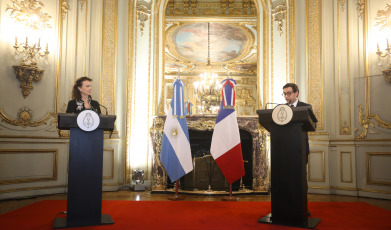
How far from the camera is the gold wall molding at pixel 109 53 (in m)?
6.43

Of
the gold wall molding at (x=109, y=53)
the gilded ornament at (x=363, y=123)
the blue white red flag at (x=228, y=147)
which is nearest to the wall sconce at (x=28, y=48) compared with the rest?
the gold wall molding at (x=109, y=53)

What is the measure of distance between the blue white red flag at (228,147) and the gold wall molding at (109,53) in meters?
2.30

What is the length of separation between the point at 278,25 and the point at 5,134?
535 cm

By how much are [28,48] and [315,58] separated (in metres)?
5.11

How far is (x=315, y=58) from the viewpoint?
658 centimetres

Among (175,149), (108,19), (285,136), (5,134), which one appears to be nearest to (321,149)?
(175,149)

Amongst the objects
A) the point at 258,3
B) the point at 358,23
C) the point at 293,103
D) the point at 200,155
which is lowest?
the point at 200,155

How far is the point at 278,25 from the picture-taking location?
6.96 meters

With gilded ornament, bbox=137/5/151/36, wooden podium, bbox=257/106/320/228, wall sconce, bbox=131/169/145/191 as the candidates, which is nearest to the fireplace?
wall sconce, bbox=131/169/145/191

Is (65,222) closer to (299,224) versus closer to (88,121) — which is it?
(88,121)

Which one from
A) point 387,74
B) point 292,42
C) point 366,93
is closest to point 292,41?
point 292,42

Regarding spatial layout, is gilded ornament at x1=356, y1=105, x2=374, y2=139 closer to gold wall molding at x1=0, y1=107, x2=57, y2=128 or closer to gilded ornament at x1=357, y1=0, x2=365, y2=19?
gilded ornament at x1=357, y1=0, x2=365, y2=19

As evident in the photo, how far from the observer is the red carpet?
3387 mm

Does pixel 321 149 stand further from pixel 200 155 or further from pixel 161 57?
pixel 161 57
